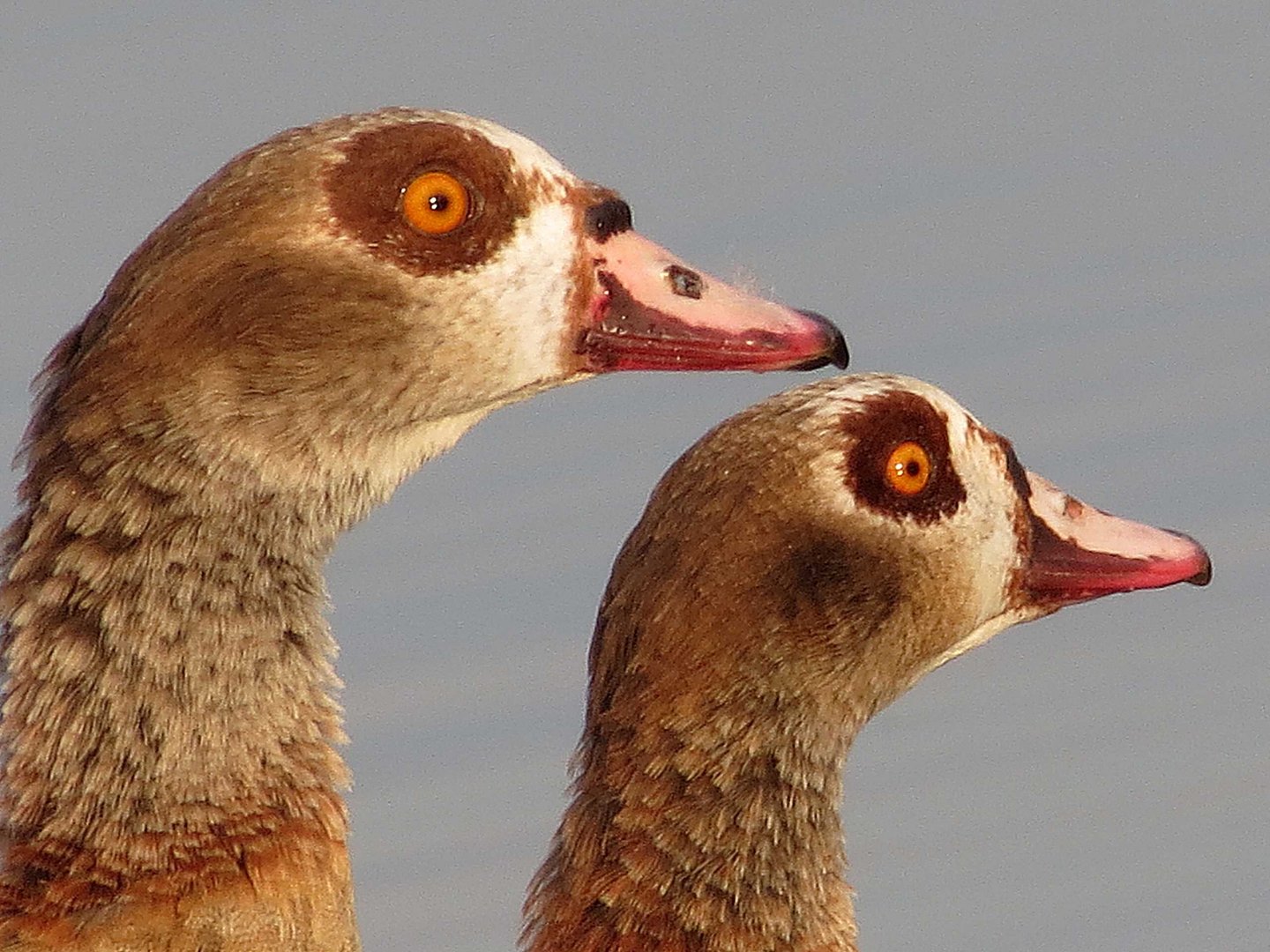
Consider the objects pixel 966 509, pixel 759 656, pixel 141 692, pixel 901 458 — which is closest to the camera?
pixel 141 692

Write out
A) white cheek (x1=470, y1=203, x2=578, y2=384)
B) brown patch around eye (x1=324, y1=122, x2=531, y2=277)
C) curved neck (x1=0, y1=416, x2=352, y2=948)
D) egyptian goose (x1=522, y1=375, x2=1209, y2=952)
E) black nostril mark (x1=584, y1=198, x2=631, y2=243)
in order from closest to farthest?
curved neck (x1=0, y1=416, x2=352, y2=948) < brown patch around eye (x1=324, y1=122, x2=531, y2=277) < white cheek (x1=470, y1=203, x2=578, y2=384) < black nostril mark (x1=584, y1=198, x2=631, y2=243) < egyptian goose (x1=522, y1=375, x2=1209, y2=952)

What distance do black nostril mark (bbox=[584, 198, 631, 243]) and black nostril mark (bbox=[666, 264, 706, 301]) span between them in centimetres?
14

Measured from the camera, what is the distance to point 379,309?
5.66m

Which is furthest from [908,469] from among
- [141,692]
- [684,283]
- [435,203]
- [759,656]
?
[141,692]

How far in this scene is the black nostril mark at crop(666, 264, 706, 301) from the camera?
6059 millimetres

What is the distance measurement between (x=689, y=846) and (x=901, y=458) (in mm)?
1000

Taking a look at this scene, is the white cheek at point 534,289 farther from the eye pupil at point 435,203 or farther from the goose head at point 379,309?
the eye pupil at point 435,203

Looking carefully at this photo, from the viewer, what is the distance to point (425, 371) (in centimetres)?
572

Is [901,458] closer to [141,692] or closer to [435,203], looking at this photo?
[435,203]

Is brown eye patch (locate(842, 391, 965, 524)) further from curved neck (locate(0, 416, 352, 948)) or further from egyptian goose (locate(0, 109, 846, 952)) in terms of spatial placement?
curved neck (locate(0, 416, 352, 948))

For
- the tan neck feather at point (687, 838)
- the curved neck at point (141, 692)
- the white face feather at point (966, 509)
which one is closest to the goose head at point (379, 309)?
the curved neck at point (141, 692)

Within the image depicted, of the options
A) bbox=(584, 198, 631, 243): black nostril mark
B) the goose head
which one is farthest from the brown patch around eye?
bbox=(584, 198, 631, 243): black nostril mark

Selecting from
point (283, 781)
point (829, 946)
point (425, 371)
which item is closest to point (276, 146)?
point (425, 371)

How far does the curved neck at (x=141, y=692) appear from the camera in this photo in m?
5.40
